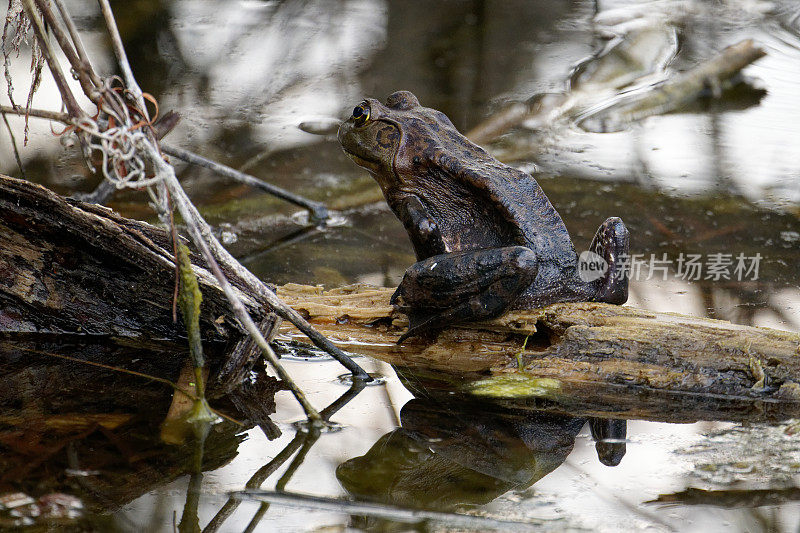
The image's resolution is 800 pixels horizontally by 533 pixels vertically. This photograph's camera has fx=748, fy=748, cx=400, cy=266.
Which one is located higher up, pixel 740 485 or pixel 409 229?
pixel 409 229

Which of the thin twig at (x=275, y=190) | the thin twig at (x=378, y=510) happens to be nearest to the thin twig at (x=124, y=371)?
the thin twig at (x=378, y=510)

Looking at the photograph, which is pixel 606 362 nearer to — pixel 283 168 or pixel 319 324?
pixel 319 324

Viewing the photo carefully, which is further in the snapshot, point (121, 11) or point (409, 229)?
point (121, 11)

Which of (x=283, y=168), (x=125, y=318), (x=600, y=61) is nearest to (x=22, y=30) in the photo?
(x=125, y=318)

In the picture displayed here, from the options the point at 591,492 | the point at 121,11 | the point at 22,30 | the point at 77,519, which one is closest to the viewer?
the point at 77,519

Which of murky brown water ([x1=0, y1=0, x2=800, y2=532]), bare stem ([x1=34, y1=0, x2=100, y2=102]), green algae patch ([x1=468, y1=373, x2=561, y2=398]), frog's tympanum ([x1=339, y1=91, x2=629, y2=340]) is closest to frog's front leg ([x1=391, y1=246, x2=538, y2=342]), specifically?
frog's tympanum ([x1=339, y1=91, x2=629, y2=340])

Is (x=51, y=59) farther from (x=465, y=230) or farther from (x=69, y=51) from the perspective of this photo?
(x=465, y=230)

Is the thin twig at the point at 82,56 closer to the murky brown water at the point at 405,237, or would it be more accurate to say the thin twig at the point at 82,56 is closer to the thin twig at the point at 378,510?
the murky brown water at the point at 405,237
